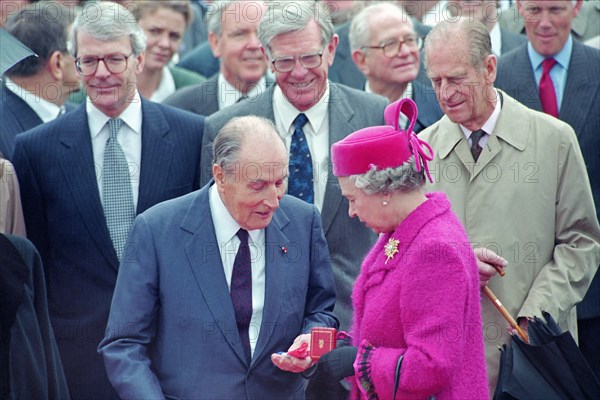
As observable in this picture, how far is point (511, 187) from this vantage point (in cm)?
532

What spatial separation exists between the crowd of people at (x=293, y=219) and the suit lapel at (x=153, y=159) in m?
0.01

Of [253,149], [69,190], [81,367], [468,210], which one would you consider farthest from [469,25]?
[81,367]

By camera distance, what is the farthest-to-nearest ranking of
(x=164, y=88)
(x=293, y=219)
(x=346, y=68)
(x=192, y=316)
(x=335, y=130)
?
(x=164, y=88)
(x=346, y=68)
(x=335, y=130)
(x=293, y=219)
(x=192, y=316)

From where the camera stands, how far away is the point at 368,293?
173 inches

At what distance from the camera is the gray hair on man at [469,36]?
17.6ft

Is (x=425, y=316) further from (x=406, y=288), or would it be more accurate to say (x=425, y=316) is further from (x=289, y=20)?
(x=289, y=20)

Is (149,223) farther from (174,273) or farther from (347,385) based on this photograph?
(347,385)

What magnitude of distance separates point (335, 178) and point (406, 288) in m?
1.66

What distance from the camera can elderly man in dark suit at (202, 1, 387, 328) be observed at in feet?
18.9

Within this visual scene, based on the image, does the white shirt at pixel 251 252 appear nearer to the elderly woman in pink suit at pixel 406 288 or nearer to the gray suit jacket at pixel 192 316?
the gray suit jacket at pixel 192 316

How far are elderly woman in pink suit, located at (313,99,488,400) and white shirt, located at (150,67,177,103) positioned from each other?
13.0 feet

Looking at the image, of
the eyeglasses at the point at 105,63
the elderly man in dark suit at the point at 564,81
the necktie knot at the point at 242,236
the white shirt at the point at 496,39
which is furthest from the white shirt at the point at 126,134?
the white shirt at the point at 496,39

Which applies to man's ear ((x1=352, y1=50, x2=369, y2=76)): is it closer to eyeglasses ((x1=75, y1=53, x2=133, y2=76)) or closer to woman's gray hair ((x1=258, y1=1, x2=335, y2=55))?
woman's gray hair ((x1=258, y1=1, x2=335, y2=55))

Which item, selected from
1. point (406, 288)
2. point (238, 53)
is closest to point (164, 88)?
point (238, 53)
